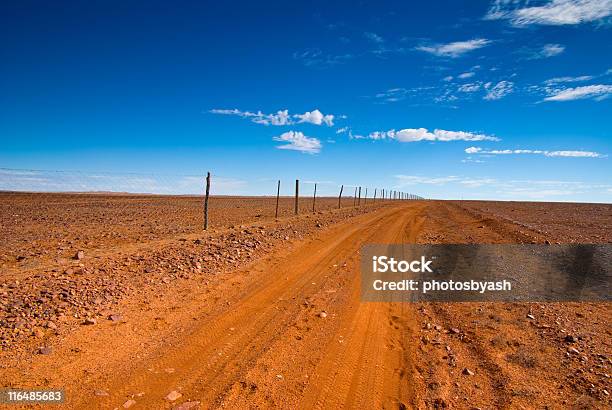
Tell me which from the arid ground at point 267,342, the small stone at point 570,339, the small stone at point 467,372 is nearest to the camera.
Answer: the arid ground at point 267,342

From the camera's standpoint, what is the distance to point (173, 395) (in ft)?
15.5

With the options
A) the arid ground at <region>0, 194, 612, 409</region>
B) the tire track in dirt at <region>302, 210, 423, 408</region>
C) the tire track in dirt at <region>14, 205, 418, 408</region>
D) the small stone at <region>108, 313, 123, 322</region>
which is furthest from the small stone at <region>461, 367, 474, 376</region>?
the small stone at <region>108, 313, 123, 322</region>

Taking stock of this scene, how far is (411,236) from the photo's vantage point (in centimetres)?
1753

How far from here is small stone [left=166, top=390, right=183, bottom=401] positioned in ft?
15.3

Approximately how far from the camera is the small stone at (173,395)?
467 centimetres

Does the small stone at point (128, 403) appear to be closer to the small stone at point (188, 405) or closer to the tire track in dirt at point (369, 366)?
the small stone at point (188, 405)

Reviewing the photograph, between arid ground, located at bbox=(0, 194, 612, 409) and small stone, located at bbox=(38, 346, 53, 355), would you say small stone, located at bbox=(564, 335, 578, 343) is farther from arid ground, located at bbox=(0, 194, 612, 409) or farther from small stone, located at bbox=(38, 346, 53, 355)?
small stone, located at bbox=(38, 346, 53, 355)

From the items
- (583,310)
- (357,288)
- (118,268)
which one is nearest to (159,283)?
(118,268)

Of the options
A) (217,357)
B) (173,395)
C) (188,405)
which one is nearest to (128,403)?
(173,395)

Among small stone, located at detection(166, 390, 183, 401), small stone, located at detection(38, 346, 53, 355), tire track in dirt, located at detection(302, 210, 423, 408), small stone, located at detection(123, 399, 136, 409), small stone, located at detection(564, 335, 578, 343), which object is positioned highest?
small stone, located at detection(564, 335, 578, 343)

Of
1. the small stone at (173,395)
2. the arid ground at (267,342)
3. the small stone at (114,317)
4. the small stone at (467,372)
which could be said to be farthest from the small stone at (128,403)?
the small stone at (467,372)

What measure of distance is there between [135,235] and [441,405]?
14.3 metres

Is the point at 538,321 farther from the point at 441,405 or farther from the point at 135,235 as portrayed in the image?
the point at 135,235

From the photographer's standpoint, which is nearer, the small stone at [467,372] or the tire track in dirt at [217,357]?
the tire track in dirt at [217,357]
